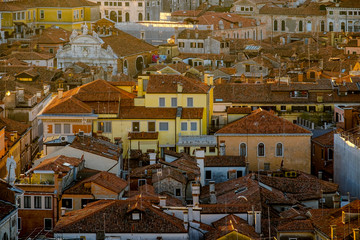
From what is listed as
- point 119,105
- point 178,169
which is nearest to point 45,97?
point 119,105

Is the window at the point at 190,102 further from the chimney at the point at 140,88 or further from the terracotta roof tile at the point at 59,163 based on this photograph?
the terracotta roof tile at the point at 59,163

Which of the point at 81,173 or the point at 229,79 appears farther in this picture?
the point at 229,79

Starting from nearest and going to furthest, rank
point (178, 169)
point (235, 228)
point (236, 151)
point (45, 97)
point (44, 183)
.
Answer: point (235, 228) < point (44, 183) < point (178, 169) < point (236, 151) < point (45, 97)

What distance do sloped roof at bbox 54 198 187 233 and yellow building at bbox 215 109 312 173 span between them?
13.3m

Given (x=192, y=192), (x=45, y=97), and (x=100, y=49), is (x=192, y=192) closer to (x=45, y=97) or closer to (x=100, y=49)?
(x=45, y=97)

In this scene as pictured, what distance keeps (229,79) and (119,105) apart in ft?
51.2

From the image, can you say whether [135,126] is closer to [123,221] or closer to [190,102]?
[190,102]

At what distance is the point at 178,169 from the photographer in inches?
1686

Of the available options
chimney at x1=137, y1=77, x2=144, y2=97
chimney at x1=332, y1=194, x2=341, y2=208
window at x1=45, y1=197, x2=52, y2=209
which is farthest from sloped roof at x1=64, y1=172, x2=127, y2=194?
chimney at x1=137, y1=77, x2=144, y2=97

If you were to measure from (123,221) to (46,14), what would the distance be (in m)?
66.1

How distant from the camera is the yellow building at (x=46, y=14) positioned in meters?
95.2

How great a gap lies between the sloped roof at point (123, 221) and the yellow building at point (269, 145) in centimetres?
1330

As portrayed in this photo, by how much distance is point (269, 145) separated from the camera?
158 feet

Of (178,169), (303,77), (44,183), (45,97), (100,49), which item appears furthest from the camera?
(100,49)
